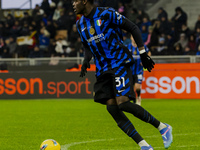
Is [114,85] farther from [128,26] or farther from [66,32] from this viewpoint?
[66,32]

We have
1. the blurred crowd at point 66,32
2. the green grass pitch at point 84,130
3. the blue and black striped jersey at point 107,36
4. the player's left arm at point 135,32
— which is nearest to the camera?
the player's left arm at point 135,32

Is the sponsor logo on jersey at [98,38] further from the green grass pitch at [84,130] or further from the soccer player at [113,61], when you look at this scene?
the green grass pitch at [84,130]

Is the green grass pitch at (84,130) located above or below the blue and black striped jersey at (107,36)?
below

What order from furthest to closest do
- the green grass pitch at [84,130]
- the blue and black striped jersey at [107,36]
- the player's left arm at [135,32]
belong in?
the green grass pitch at [84,130]
the blue and black striped jersey at [107,36]
the player's left arm at [135,32]

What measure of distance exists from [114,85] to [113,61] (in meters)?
0.30

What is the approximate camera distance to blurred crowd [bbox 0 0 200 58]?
63.9 ft

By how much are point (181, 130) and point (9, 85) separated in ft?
35.6

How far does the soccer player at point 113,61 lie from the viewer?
18.7 ft

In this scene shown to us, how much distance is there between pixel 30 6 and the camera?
2450 centimetres

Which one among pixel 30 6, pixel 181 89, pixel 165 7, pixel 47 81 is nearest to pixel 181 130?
pixel 181 89

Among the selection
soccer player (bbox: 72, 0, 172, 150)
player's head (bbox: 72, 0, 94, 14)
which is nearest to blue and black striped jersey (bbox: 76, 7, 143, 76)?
soccer player (bbox: 72, 0, 172, 150)

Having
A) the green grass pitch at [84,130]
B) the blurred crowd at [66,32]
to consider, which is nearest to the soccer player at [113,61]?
the green grass pitch at [84,130]

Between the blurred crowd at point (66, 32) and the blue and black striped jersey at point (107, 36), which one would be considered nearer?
the blue and black striped jersey at point (107, 36)

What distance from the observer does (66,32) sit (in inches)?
867
